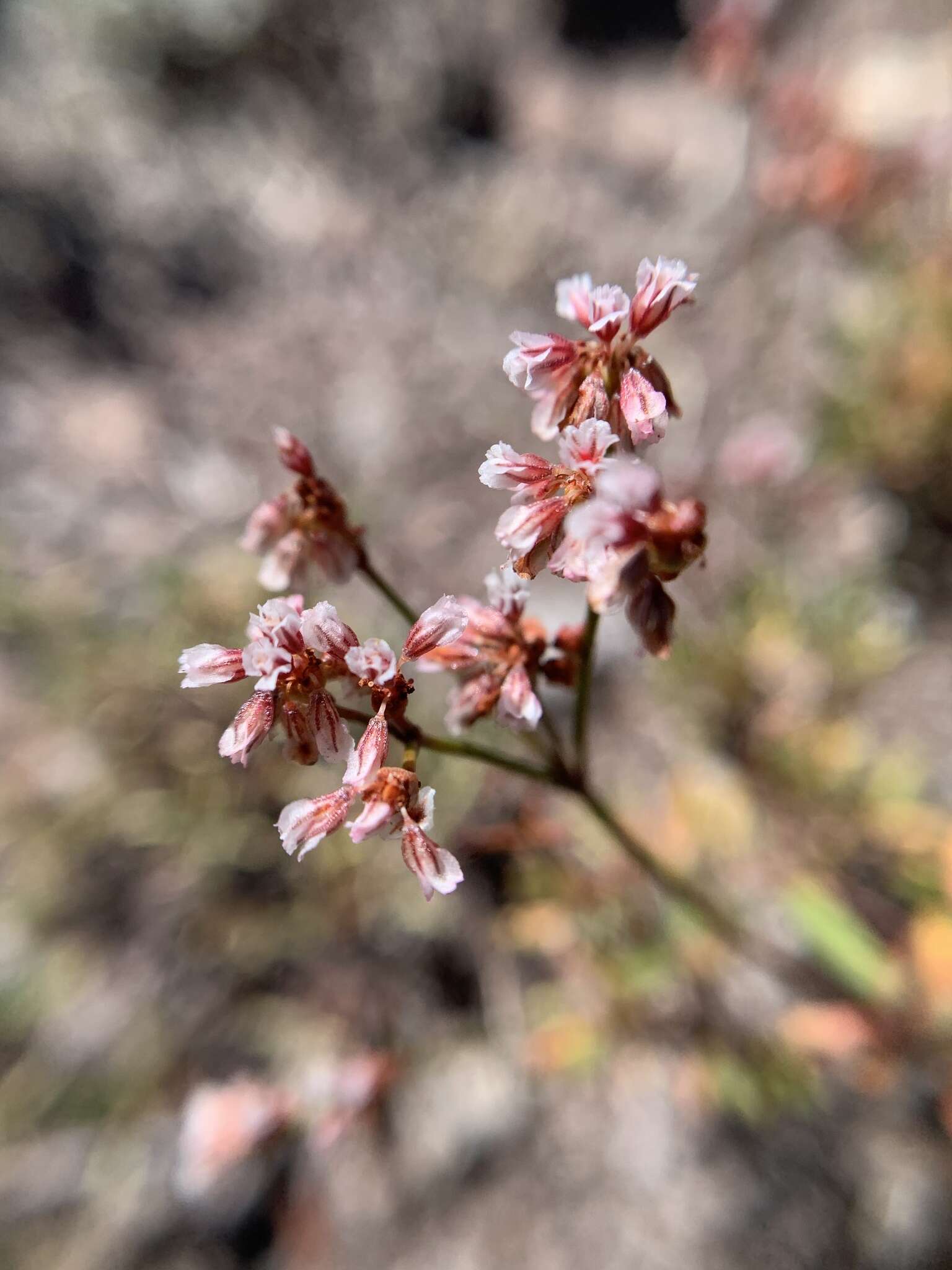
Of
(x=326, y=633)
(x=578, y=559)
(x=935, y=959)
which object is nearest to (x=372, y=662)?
(x=326, y=633)

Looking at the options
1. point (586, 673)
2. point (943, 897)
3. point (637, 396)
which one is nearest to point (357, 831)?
point (586, 673)

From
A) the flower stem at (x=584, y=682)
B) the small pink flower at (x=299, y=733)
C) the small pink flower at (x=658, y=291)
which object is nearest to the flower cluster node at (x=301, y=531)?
the small pink flower at (x=299, y=733)

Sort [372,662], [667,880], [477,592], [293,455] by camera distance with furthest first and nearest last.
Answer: [477,592] < [667,880] < [293,455] < [372,662]

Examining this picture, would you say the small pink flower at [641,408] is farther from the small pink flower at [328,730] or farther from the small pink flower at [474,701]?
the small pink flower at [328,730]

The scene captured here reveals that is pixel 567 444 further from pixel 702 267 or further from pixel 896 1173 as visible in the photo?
pixel 702 267

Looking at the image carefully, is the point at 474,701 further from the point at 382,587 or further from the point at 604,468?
the point at 604,468

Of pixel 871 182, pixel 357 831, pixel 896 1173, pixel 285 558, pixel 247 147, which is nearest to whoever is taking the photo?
pixel 357 831
